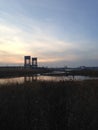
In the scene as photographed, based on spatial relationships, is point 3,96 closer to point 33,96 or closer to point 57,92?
point 33,96

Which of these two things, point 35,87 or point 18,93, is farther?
point 35,87

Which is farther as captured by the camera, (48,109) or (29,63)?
(29,63)

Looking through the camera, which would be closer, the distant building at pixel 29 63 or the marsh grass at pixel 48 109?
the marsh grass at pixel 48 109

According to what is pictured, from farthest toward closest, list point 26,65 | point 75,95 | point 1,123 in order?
point 26,65, point 75,95, point 1,123

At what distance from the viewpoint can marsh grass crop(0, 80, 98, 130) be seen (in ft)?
27.6

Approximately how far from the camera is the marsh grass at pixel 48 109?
8.41 m

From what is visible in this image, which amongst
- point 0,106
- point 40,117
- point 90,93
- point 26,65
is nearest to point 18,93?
point 0,106

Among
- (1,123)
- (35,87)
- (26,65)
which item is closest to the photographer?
(1,123)

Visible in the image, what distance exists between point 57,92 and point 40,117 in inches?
63.7

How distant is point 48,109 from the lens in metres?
9.02

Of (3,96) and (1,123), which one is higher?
(3,96)

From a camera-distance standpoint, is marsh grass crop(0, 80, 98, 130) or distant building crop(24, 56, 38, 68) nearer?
marsh grass crop(0, 80, 98, 130)

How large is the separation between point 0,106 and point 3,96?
111 centimetres

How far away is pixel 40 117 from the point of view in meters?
8.74
